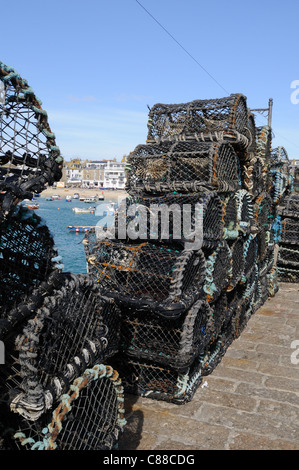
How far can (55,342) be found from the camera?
6.81 ft

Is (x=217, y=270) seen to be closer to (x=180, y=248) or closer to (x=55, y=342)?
(x=180, y=248)

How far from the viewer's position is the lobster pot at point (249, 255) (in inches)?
222

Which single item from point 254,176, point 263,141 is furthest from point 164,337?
point 263,141

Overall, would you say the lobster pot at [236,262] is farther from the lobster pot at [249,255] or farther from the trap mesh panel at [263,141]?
the trap mesh panel at [263,141]

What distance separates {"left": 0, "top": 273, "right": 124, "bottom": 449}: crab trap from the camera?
1.88 meters

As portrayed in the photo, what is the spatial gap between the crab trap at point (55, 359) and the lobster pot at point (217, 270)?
5.71 feet

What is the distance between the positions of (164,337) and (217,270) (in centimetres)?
102

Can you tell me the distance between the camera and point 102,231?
4461 millimetres

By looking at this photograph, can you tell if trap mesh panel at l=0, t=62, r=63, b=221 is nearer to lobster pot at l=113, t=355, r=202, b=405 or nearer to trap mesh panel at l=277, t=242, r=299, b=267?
lobster pot at l=113, t=355, r=202, b=405

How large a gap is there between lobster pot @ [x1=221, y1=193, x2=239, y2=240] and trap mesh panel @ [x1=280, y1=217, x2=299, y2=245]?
14.9ft

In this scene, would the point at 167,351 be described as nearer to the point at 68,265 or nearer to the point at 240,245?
the point at 240,245

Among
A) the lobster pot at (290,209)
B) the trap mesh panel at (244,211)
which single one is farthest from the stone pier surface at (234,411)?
the lobster pot at (290,209)

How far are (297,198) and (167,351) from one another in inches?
288

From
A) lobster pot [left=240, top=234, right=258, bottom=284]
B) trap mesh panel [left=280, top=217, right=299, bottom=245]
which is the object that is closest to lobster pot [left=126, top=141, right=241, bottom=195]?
lobster pot [left=240, top=234, right=258, bottom=284]
